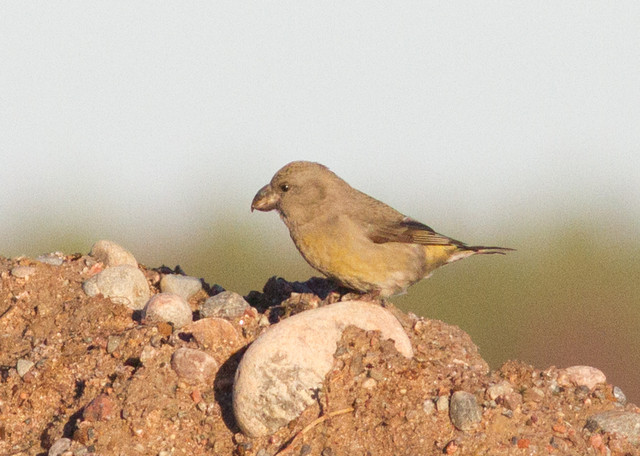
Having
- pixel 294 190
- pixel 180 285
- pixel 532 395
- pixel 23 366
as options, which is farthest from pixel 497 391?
pixel 23 366

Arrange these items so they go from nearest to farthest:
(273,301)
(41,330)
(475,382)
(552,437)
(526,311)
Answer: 1. (552,437)
2. (475,382)
3. (41,330)
4. (273,301)
5. (526,311)

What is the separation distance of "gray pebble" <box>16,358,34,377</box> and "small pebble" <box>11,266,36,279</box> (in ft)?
3.23

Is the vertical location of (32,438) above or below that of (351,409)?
below

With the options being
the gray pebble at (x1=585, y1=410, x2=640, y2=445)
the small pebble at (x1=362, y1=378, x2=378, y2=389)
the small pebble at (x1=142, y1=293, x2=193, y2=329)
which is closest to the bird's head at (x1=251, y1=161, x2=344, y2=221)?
the small pebble at (x1=142, y1=293, x2=193, y2=329)

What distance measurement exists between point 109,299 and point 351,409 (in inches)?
86.7

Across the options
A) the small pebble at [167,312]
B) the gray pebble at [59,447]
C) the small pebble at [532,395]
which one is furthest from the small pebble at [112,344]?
the small pebble at [532,395]

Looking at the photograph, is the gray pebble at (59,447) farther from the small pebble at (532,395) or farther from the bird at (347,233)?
the small pebble at (532,395)

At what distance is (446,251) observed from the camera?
7.60 metres

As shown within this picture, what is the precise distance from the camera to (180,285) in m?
7.12

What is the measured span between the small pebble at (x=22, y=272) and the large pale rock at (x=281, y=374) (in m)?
2.32

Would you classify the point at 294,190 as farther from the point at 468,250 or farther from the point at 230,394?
the point at 230,394

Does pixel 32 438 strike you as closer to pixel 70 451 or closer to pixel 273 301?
pixel 70 451

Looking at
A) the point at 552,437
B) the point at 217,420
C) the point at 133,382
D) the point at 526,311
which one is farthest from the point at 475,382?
the point at 526,311

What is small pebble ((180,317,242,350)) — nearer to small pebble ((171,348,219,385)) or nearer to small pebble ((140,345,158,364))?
small pebble ((171,348,219,385))
